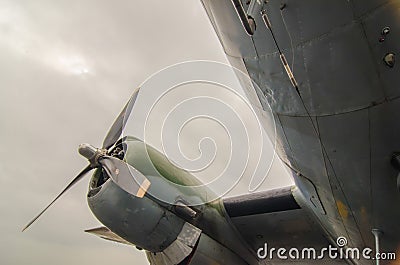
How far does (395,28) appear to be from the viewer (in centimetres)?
235

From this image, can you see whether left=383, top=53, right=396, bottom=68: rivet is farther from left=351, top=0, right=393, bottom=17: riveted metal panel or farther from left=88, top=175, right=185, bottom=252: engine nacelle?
left=88, top=175, right=185, bottom=252: engine nacelle

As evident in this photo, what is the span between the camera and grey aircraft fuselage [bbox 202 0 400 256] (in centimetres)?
243

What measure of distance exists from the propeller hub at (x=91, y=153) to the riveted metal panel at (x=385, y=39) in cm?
436

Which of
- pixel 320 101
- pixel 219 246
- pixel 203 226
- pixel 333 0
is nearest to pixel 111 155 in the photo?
pixel 203 226

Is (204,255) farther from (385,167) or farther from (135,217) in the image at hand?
(385,167)

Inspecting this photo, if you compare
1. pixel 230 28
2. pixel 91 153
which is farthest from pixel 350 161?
pixel 91 153

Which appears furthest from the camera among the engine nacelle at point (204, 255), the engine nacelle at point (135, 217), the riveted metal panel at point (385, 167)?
the engine nacelle at point (204, 255)

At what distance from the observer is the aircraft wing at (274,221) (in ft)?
19.6

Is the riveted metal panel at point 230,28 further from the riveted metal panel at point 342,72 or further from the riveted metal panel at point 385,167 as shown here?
the riveted metal panel at point 385,167

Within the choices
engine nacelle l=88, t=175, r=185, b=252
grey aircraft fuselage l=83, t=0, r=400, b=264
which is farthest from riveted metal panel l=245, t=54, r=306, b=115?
engine nacelle l=88, t=175, r=185, b=252

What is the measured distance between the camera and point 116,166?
5363 mm

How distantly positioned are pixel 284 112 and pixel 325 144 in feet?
1.59

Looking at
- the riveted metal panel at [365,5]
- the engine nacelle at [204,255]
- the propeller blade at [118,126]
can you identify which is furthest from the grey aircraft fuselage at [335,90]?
the propeller blade at [118,126]

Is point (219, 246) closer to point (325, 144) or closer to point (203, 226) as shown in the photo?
point (203, 226)
